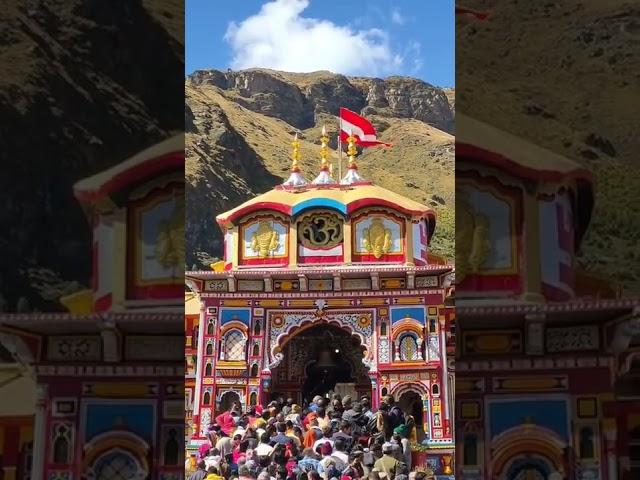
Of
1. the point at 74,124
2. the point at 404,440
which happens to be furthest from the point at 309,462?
the point at 74,124

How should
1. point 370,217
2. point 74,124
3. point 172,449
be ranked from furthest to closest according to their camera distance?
point 370,217, point 74,124, point 172,449

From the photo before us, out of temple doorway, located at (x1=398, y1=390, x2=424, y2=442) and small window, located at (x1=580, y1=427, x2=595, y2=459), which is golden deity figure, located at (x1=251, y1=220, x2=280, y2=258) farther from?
small window, located at (x1=580, y1=427, x2=595, y2=459)

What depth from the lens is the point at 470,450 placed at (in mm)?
4445

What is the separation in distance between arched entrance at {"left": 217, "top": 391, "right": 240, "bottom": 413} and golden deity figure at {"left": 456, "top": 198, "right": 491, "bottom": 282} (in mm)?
9895

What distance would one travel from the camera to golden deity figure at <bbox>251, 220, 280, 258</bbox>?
14.5 metres

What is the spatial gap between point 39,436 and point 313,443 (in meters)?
6.96

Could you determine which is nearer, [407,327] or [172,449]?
[172,449]

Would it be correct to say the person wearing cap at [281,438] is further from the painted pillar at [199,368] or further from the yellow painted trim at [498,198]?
the yellow painted trim at [498,198]

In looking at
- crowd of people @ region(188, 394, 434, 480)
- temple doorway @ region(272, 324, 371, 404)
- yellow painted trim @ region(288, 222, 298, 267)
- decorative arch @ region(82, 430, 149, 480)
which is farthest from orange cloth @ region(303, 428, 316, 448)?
decorative arch @ region(82, 430, 149, 480)

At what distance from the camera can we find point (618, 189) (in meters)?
4.48

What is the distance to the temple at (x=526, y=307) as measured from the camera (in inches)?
175

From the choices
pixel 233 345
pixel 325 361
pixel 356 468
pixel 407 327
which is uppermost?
pixel 407 327

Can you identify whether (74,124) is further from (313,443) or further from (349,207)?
(349,207)

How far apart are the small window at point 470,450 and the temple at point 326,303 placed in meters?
8.88
